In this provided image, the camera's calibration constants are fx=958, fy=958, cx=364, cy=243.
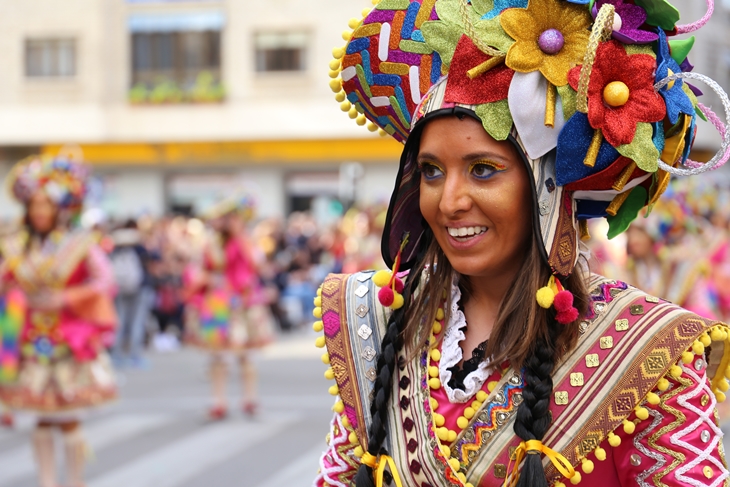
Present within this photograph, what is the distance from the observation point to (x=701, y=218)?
7906 mm

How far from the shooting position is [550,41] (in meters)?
1.82

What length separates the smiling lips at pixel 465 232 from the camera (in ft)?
6.28

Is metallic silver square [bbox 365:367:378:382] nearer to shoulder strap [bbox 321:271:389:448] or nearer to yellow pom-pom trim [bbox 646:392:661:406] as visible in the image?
shoulder strap [bbox 321:271:389:448]

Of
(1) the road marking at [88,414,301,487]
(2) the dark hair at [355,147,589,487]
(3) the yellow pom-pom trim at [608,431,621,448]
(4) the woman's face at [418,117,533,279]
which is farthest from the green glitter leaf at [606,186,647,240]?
(1) the road marking at [88,414,301,487]

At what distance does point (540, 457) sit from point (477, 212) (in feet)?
1.61

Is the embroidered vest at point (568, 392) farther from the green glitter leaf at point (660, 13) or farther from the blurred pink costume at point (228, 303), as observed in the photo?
the blurred pink costume at point (228, 303)

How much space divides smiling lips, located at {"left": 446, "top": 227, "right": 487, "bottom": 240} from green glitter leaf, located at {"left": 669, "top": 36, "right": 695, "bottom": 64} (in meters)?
0.51

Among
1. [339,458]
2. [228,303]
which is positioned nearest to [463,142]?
[339,458]

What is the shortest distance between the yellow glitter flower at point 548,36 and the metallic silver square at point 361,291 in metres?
0.64

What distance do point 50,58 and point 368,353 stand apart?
27.8 meters

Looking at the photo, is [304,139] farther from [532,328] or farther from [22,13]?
[532,328]

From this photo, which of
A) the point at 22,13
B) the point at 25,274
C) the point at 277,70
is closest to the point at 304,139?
the point at 277,70

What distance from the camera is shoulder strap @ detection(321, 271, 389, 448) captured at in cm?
207

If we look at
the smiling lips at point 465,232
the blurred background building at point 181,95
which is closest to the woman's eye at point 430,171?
the smiling lips at point 465,232
